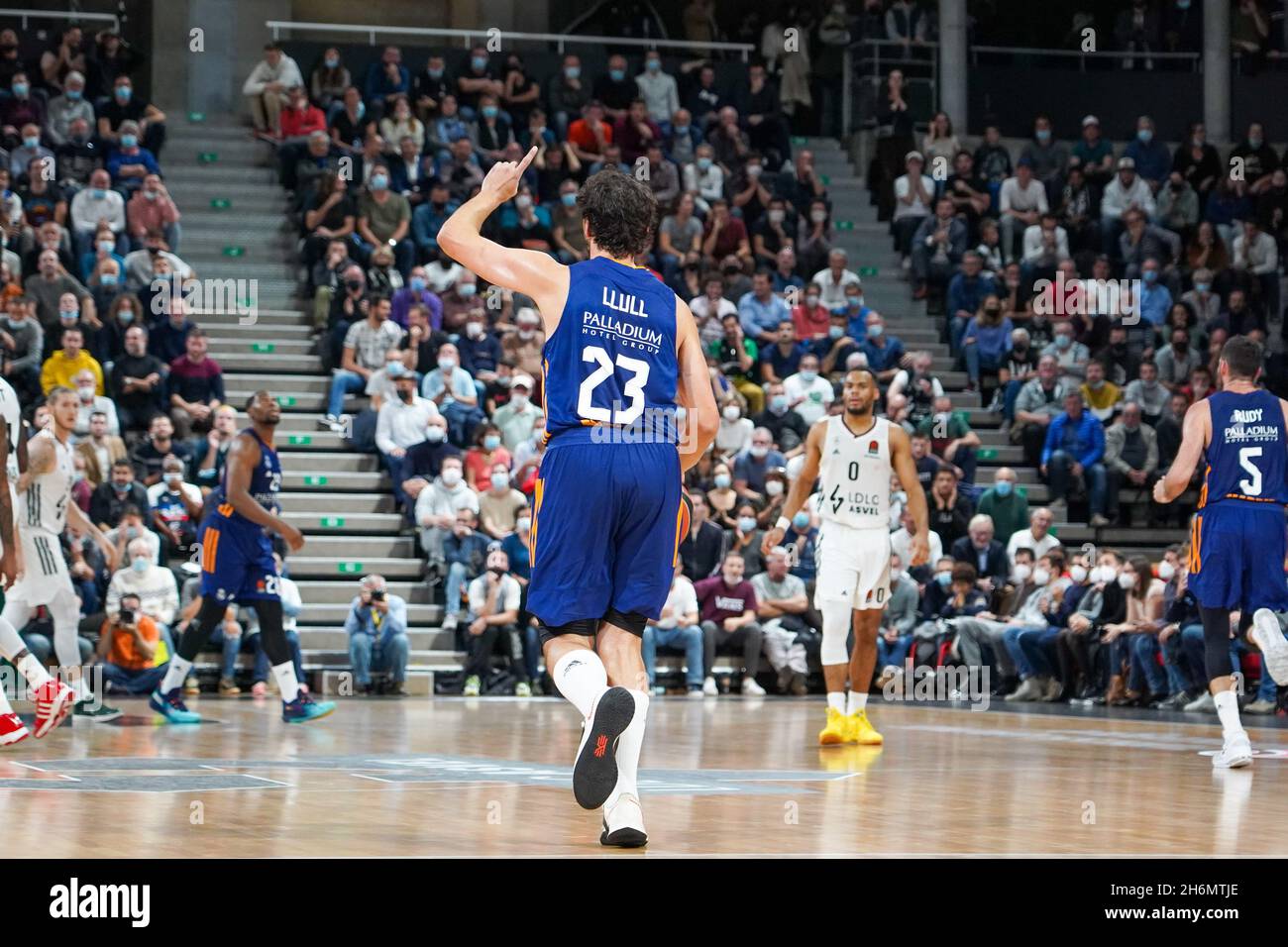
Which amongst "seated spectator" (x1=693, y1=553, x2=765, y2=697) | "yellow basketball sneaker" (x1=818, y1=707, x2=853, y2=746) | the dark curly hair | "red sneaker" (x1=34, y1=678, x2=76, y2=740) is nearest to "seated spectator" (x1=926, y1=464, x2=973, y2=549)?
"seated spectator" (x1=693, y1=553, x2=765, y2=697)

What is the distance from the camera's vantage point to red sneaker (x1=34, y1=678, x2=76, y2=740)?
937cm

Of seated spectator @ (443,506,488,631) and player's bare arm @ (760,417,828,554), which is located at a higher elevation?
player's bare arm @ (760,417,828,554)

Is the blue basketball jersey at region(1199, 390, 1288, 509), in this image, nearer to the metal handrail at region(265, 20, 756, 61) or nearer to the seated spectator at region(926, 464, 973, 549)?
the seated spectator at region(926, 464, 973, 549)

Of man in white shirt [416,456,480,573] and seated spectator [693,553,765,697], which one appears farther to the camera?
man in white shirt [416,456,480,573]

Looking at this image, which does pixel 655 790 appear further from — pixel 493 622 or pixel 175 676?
pixel 493 622

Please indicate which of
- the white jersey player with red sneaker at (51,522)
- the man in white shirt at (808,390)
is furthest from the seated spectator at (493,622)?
the white jersey player with red sneaker at (51,522)

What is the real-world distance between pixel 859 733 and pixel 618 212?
221 inches

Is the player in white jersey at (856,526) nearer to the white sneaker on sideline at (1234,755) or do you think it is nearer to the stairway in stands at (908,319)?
the white sneaker on sideline at (1234,755)

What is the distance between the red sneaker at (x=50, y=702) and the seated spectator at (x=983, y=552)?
10277 mm

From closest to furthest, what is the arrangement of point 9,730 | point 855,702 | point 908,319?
point 9,730, point 855,702, point 908,319

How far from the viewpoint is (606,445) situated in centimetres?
581

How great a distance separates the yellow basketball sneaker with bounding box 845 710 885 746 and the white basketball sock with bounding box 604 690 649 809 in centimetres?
523

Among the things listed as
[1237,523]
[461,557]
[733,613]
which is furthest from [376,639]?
[1237,523]
